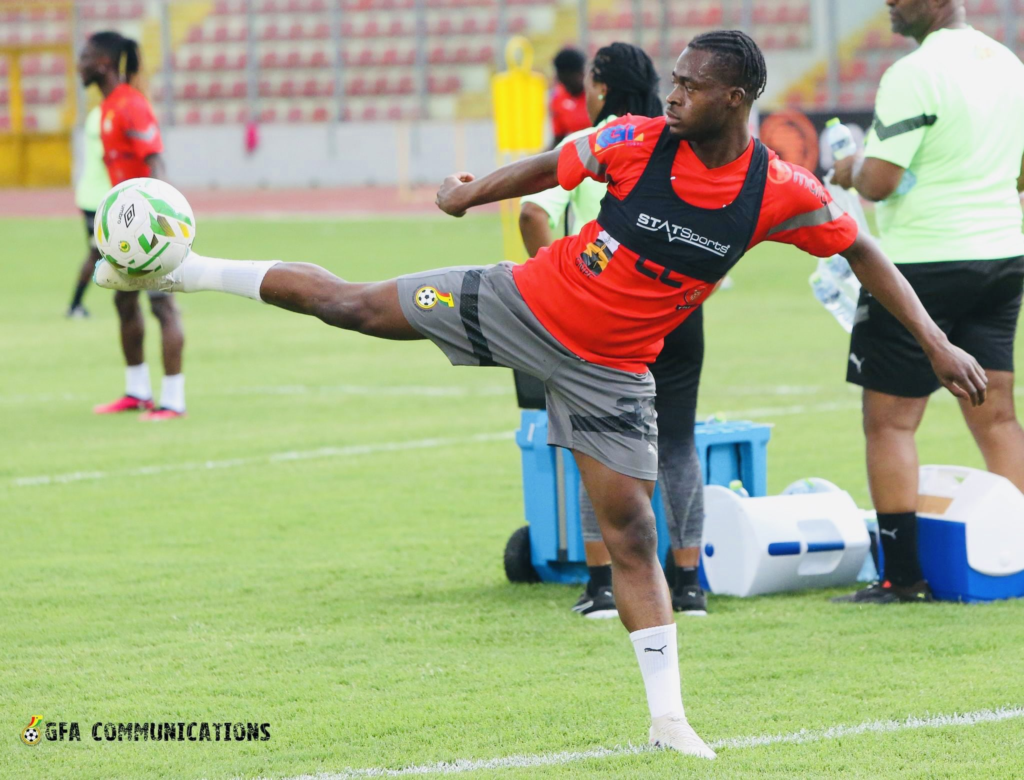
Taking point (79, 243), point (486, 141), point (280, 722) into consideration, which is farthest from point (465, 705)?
point (486, 141)

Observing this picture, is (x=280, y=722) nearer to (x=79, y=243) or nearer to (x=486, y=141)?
(x=79, y=243)

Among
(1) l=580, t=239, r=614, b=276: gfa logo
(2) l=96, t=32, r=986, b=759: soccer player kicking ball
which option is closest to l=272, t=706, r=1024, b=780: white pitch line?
(2) l=96, t=32, r=986, b=759: soccer player kicking ball

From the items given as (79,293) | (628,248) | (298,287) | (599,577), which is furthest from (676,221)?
(79,293)

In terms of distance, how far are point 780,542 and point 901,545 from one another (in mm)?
427

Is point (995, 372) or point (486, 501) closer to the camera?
point (995, 372)

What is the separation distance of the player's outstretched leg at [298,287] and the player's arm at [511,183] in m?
0.30

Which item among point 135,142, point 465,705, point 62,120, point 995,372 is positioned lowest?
point 465,705

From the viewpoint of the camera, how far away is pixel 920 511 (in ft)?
18.9

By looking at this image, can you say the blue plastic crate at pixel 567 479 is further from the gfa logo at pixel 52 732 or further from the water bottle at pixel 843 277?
the gfa logo at pixel 52 732

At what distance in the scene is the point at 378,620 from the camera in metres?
5.47

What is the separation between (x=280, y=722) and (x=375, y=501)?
333 centimetres

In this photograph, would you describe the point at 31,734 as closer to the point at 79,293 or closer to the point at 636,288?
the point at 636,288

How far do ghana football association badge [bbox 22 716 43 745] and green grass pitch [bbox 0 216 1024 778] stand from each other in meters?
0.03

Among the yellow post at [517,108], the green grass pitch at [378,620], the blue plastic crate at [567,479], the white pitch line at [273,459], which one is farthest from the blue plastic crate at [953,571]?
the yellow post at [517,108]
